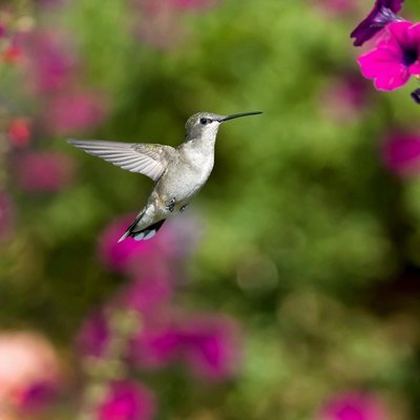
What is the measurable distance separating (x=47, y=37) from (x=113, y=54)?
0.43 metres

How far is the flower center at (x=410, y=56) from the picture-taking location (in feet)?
3.06

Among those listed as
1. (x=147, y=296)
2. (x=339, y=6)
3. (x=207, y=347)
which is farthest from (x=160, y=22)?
(x=207, y=347)

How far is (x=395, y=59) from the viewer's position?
940 millimetres

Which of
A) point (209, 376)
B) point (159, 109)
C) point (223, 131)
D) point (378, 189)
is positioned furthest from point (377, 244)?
point (209, 376)

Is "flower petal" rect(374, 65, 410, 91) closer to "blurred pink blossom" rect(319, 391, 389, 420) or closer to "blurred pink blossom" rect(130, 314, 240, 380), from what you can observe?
"blurred pink blossom" rect(130, 314, 240, 380)

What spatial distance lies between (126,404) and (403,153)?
1.89 meters

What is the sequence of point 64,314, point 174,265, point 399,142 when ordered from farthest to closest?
point 64,314, point 399,142, point 174,265

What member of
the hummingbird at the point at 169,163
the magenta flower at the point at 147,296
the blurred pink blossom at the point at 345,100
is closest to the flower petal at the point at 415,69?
the hummingbird at the point at 169,163

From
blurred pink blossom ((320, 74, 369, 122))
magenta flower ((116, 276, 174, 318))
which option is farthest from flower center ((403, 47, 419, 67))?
blurred pink blossom ((320, 74, 369, 122))

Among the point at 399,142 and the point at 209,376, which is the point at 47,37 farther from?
the point at 209,376

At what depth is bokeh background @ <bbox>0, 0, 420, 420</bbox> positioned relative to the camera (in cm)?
424

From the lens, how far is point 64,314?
16.6 ft

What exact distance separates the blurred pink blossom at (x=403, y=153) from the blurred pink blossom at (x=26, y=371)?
65.9 inches

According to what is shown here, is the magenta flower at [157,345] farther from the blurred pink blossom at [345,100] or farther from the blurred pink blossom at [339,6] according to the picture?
the blurred pink blossom at [339,6]
